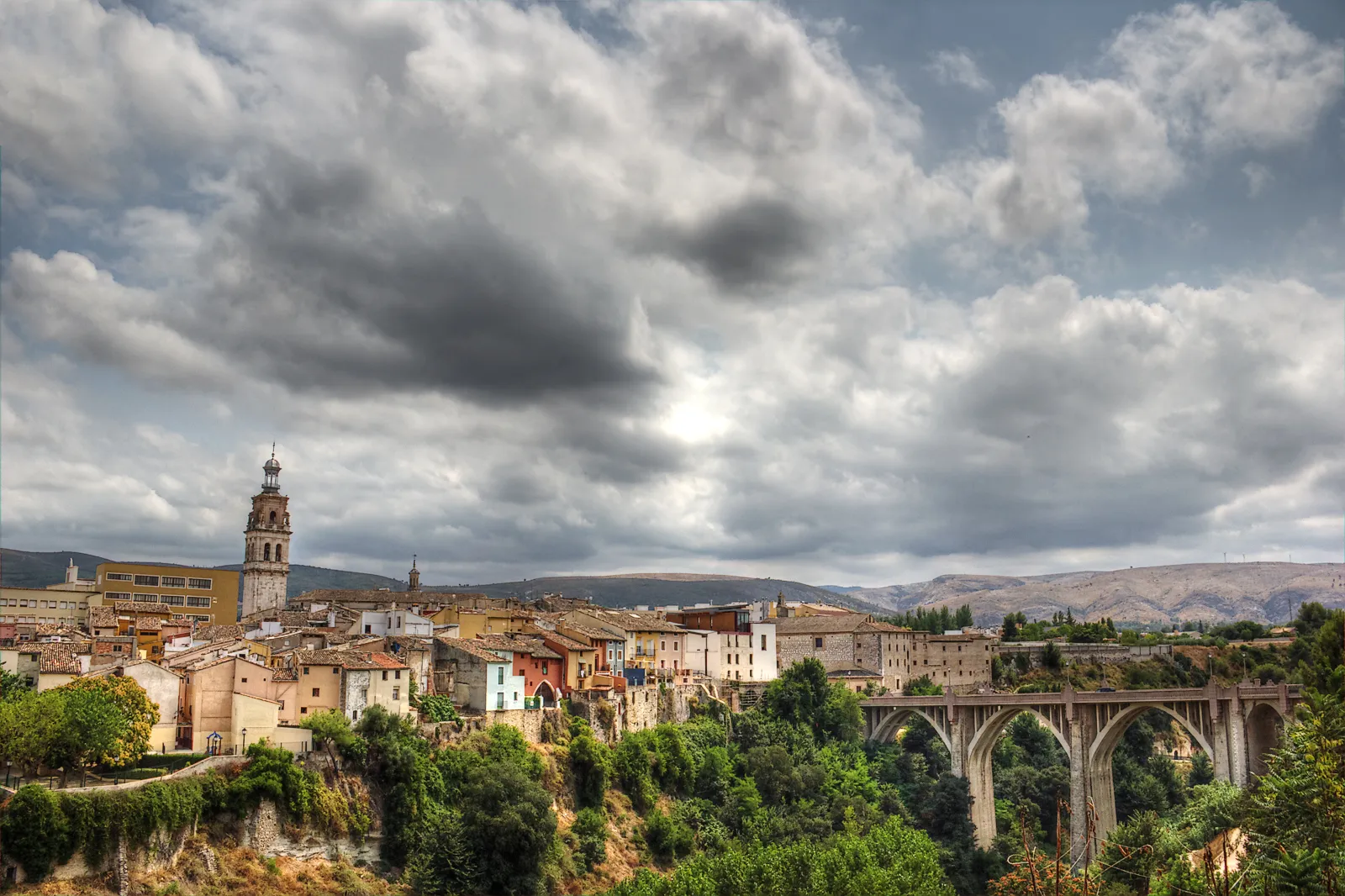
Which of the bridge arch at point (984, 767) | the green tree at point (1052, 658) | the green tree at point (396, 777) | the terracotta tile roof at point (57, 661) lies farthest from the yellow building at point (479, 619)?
the green tree at point (1052, 658)

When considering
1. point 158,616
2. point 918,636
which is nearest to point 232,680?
point 158,616

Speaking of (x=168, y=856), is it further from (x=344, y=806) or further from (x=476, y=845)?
(x=476, y=845)

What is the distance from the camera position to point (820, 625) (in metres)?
101

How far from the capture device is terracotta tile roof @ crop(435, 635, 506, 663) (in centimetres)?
5991

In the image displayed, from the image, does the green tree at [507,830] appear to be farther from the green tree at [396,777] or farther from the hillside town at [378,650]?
the hillside town at [378,650]

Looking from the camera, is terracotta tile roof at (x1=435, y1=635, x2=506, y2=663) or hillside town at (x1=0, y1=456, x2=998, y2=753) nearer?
hillside town at (x1=0, y1=456, x2=998, y2=753)

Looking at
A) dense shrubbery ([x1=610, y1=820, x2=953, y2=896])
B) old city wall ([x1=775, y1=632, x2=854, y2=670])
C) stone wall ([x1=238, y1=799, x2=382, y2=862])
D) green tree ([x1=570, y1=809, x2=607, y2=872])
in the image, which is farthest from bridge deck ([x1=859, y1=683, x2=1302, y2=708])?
stone wall ([x1=238, y1=799, x2=382, y2=862])

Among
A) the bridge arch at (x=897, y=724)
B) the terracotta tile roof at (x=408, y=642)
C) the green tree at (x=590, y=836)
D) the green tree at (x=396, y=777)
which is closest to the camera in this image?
the green tree at (x=396, y=777)

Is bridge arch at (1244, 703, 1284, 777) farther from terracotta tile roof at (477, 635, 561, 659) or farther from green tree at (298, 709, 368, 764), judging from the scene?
green tree at (298, 709, 368, 764)

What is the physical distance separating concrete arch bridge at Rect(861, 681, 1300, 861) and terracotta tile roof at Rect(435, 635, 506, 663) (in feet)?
117

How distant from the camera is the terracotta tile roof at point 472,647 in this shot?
2359 inches

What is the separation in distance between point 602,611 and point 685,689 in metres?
15.6

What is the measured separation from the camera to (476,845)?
5038 centimetres

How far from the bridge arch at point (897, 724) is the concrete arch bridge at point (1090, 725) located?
0.22ft
